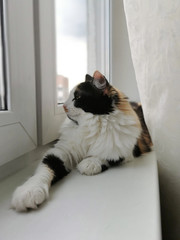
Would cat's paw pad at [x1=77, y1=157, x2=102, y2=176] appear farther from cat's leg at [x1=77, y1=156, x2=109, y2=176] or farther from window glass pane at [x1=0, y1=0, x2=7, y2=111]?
window glass pane at [x1=0, y1=0, x2=7, y2=111]

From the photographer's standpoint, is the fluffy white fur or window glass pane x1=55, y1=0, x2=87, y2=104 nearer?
the fluffy white fur

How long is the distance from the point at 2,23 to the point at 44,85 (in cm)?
23

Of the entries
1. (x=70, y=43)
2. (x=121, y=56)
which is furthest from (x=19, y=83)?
(x=121, y=56)

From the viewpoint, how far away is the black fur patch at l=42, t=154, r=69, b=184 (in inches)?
21.8

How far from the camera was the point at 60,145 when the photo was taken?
67cm

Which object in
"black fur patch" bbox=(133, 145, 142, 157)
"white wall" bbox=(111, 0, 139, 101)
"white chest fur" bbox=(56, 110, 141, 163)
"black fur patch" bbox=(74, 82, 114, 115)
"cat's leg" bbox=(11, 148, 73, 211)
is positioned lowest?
Result: "black fur patch" bbox=(133, 145, 142, 157)

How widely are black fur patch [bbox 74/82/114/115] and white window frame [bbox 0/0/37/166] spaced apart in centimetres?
16

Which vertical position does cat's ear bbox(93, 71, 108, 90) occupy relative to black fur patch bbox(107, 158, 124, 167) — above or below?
above

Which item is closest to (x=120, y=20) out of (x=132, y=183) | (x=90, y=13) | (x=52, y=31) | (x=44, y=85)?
(x=90, y=13)

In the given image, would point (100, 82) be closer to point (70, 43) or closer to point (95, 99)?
point (95, 99)

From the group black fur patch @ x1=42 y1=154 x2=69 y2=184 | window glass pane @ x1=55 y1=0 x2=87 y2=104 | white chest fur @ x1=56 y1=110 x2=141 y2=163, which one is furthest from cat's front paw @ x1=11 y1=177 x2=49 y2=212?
window glass pane @ x1=55 y1=0 x2=87 y2=104

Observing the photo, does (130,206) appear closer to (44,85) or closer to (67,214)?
(67,214)

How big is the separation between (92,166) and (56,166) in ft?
0.33

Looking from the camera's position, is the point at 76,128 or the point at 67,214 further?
the point at 76,128
